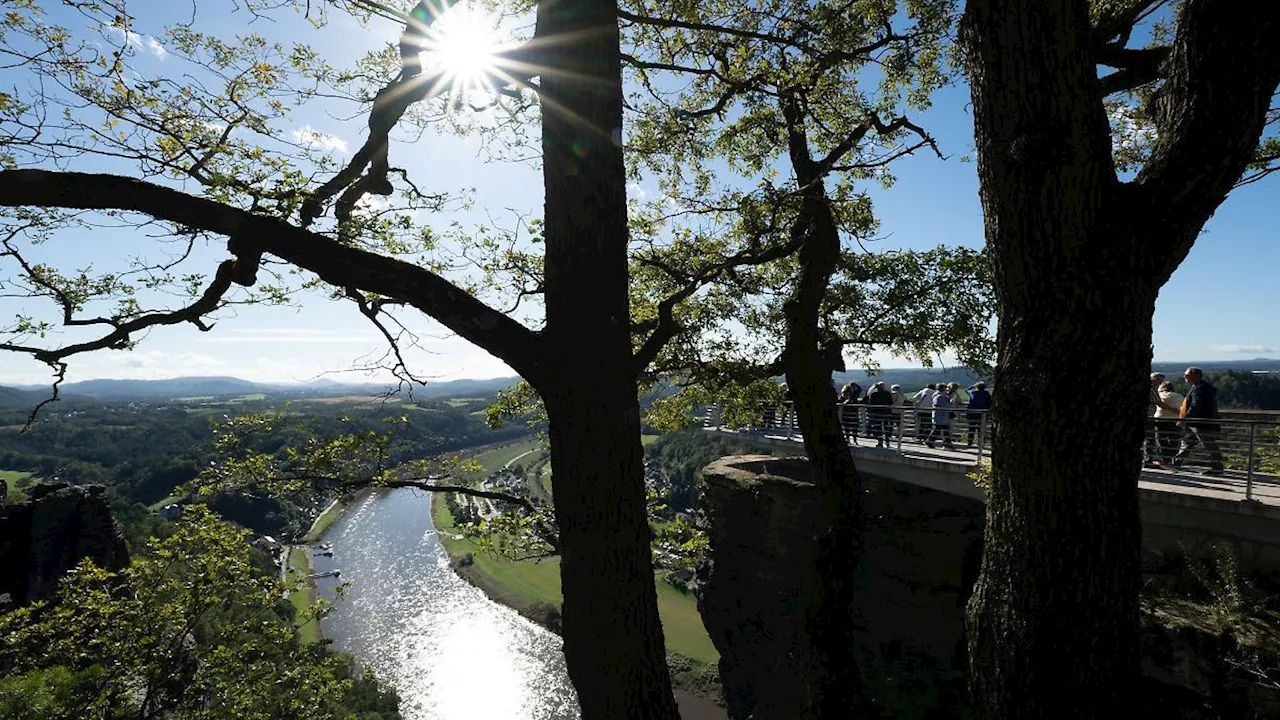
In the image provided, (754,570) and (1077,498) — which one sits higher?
(1077,498)

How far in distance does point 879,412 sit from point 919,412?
64.7 inches

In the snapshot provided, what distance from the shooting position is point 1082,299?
220cm

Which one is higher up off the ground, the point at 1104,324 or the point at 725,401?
the point at 1104,324

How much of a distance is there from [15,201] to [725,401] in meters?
8.02

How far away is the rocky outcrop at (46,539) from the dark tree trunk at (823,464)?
22.8 metres

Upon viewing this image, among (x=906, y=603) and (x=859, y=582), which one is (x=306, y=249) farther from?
(x=859, y=582)

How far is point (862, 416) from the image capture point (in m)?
16.1

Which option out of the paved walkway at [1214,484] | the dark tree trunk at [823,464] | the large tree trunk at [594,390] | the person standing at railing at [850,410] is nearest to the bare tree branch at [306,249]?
the large tree trunk at [594,390]

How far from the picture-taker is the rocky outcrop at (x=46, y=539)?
1867 centimetres

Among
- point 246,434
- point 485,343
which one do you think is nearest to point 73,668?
point 246,434

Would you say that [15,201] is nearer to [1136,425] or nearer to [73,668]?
[1136,425]

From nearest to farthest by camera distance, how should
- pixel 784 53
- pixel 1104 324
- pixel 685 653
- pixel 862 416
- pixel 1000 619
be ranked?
pixel 1104 324 < pixel 1000 619 < pixel 784 53 < pixel 862 416 < pixel 685 653

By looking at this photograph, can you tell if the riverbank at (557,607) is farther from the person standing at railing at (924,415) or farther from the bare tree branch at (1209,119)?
the bare tree branch at (1209,119)

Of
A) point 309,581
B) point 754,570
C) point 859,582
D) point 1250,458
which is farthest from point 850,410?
point 309,581
